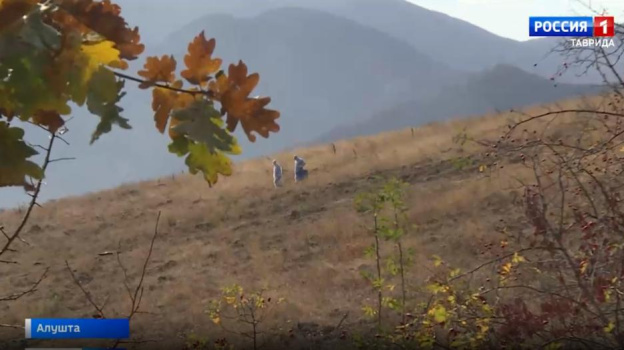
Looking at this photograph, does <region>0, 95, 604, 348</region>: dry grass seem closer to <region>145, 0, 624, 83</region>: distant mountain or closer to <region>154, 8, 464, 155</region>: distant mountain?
<region>145, 0, 624, 83</region>: distant mountain

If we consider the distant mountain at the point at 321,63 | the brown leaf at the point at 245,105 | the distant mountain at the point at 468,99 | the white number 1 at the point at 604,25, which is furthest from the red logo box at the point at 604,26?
the distant mountain at the point at 321,63

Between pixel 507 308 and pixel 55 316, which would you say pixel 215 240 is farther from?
pixel 507 308

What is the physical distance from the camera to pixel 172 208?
1115 cm

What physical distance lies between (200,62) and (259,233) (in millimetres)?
7891

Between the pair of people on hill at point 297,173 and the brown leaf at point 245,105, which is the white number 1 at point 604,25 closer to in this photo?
the brown leaf at point 245,105

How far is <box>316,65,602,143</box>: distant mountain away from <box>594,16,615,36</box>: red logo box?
48.4 metres

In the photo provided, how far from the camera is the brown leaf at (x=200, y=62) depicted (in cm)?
80

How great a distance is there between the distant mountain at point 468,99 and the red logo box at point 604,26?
48.4 m

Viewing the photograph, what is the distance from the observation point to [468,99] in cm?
6881

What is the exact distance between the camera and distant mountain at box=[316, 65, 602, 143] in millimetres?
56000

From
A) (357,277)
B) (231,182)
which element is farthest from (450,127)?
(357,277)

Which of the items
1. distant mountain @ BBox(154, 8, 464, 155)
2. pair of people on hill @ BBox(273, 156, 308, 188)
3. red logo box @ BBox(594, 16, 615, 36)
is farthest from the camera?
distant mountain @ BBox(154, 8, 464, 155)
